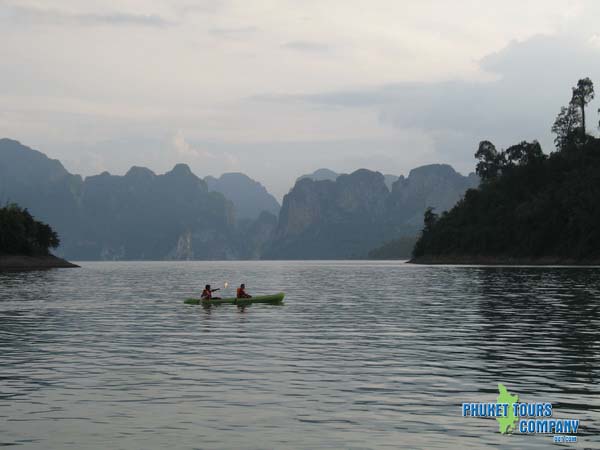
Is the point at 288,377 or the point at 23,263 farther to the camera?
the point at 23,263

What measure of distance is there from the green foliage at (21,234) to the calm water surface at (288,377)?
126 m

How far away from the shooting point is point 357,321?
4641 centimetres

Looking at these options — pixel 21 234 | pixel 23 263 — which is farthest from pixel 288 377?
pixel 23 263

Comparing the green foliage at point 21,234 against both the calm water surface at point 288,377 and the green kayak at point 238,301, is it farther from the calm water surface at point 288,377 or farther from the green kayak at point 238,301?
the calm water surface at point 288,377

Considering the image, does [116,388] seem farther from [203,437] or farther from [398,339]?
[398,339]

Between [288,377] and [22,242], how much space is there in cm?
16326

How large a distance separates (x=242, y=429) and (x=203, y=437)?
3.59 ft

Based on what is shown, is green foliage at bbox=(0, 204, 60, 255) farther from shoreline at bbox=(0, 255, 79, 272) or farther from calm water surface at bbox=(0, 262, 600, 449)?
calm water surface at bbox=(0, 262, 600, 449)

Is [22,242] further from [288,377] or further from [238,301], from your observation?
[288,377]

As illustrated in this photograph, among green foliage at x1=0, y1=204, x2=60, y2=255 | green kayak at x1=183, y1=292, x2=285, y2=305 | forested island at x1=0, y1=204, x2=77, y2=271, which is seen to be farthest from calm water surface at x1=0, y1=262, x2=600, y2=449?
forested island at x1=0, y1=204, x2=77, y2=271

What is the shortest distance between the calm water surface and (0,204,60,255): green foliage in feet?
414

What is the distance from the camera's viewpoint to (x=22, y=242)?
176125 millimetres

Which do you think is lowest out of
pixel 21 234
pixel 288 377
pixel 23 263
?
pixel 288 377

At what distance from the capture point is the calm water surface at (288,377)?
56.6 feet
